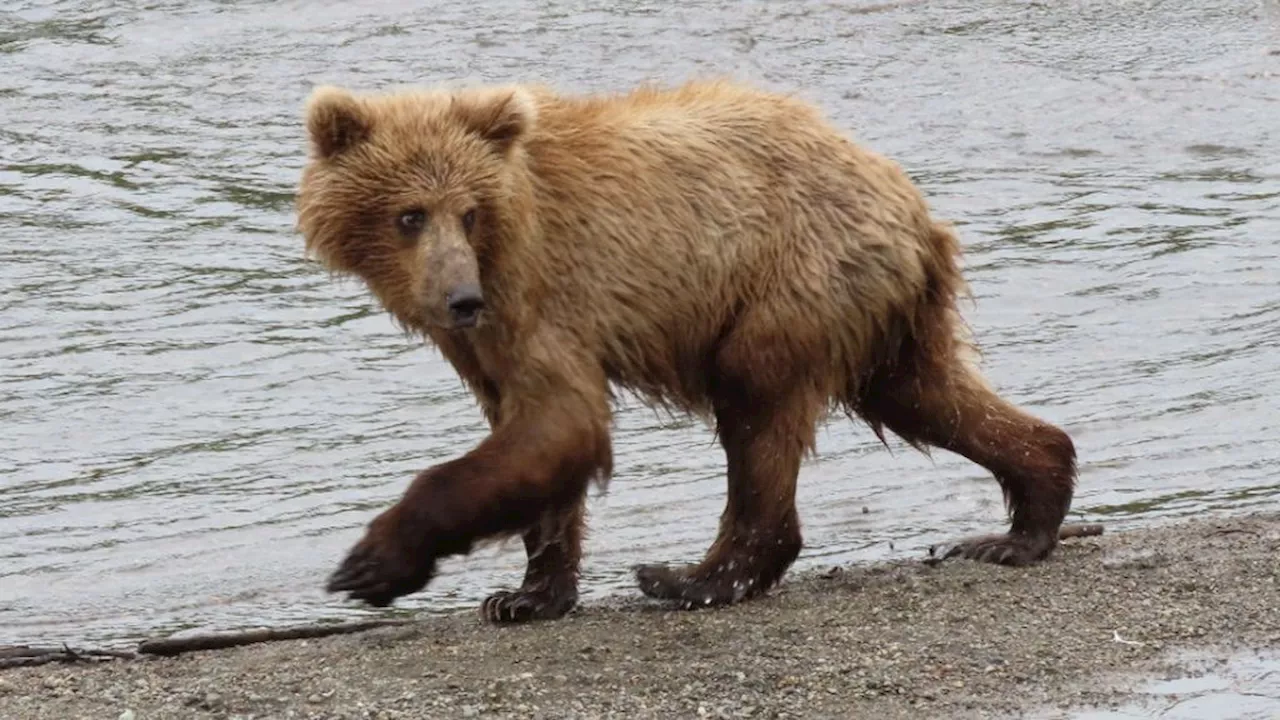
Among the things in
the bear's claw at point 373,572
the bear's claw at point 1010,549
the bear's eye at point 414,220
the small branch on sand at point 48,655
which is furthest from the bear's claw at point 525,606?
the bear's eye at point 414,220

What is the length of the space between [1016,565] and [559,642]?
1.65 m

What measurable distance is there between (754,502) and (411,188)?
1532 mm

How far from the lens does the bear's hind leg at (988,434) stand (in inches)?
287

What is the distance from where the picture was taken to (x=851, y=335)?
695 centimetres

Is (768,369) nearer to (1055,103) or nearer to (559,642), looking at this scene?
(559,642)

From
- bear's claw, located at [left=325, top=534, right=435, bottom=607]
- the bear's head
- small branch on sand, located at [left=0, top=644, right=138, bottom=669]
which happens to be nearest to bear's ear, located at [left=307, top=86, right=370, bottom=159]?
the bear's head

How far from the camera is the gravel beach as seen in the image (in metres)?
5.85

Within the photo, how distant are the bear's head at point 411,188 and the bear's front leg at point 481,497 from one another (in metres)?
0.40

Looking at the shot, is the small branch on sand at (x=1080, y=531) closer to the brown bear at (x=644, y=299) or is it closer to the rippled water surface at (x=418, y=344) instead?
the brown bear at (x=644, y=299)

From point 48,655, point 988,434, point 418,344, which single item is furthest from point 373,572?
point 418,344

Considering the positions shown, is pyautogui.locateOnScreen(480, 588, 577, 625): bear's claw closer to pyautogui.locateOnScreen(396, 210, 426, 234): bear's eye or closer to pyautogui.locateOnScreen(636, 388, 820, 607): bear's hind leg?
pyautogui.locateOnScreen(636, 388, 820, 607): bear's hind leg

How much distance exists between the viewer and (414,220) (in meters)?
6.20

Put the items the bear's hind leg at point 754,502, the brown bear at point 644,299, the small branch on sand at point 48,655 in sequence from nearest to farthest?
the brown bear at point 644,299, the small branch on sand at point 48,655, the bear's hind leg at point 754,502

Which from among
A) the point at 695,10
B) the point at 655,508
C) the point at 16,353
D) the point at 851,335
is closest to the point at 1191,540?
the point at 851,335
